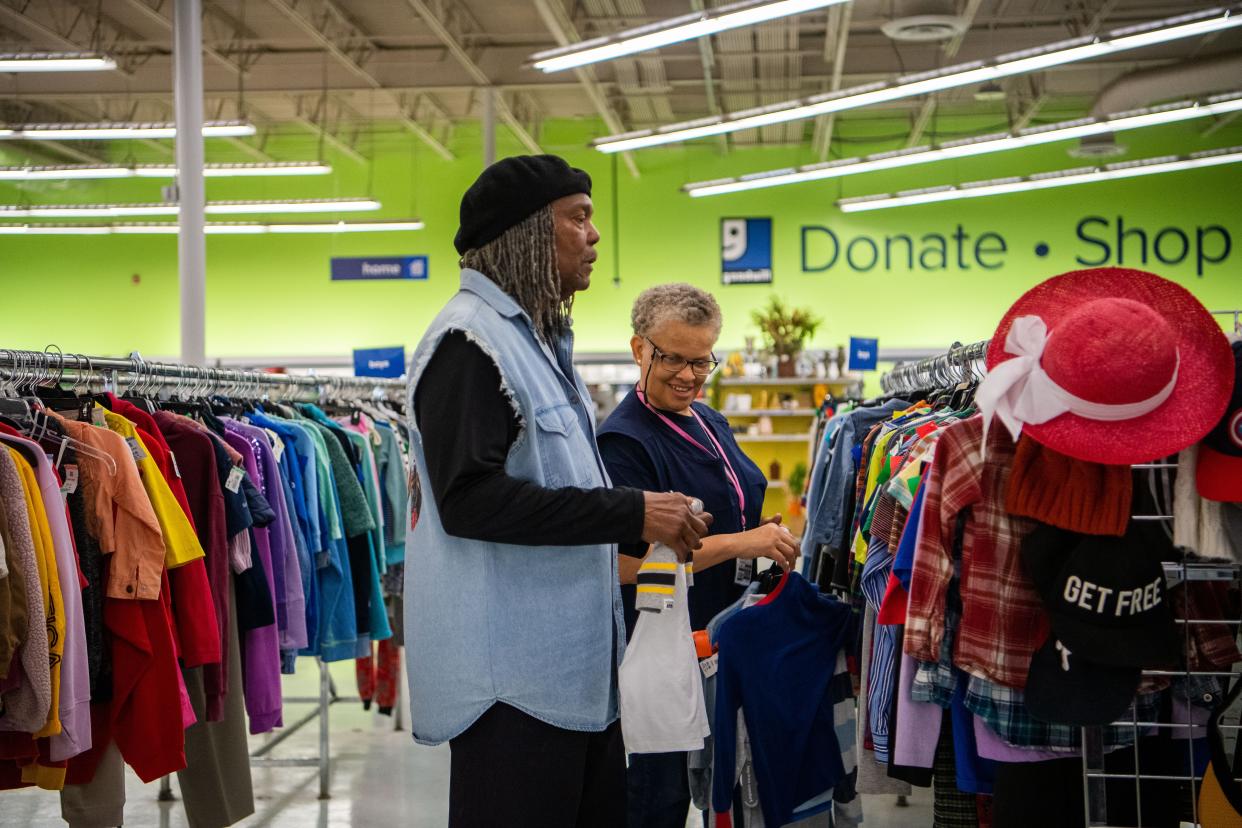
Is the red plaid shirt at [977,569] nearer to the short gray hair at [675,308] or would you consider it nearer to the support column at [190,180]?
the short gray hair at [675,308]

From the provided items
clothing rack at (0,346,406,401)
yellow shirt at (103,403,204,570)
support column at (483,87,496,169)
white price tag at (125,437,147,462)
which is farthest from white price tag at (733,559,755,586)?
support column at (483,87,496,169)

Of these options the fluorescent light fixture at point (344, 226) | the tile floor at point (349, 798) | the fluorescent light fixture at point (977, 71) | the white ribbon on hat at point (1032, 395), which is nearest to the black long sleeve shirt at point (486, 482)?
the white ribbon on hat at point (1032, 395)

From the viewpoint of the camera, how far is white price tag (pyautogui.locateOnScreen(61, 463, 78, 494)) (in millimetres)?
2838

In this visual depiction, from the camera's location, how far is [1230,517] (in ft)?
6.86

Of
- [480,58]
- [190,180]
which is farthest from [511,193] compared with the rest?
[480,58]

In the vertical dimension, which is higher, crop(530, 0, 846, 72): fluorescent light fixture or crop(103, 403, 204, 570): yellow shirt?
crop(530, 0, 846, 72): fluorescent light fixture

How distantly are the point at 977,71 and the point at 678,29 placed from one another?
8.85 feet

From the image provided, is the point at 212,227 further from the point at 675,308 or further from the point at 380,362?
the point at 675,308

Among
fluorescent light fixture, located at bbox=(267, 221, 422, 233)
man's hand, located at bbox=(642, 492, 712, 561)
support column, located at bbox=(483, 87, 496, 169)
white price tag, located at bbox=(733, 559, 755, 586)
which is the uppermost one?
support column, located at bbox=(483, 87, 496, 169)

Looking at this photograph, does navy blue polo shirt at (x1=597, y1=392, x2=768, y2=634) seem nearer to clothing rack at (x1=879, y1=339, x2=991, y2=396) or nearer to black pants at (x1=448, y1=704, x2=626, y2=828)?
clothing rack at (x1=879, y1=339, x2=991, y2=396)

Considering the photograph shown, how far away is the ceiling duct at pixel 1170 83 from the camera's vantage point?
12141 mm

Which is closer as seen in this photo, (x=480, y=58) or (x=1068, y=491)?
(x=1068, y=491)

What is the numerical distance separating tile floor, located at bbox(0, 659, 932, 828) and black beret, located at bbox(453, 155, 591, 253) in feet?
10.4

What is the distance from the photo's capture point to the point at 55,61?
8.88m
